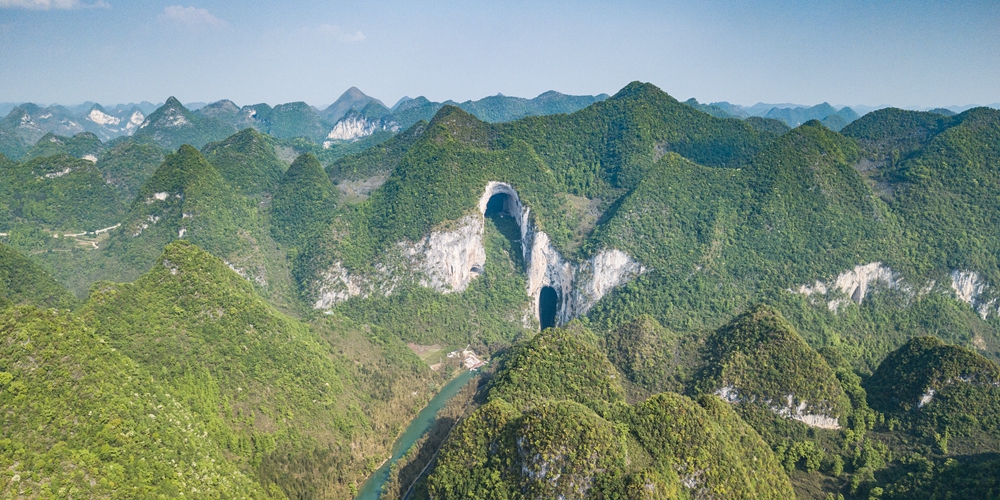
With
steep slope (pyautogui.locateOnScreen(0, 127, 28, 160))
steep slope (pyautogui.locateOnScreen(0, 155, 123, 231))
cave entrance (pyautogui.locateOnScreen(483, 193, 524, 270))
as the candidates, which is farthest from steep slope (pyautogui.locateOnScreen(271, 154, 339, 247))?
steep slope (pyautogui.locateOnScreen(0, 127, 28, 160))

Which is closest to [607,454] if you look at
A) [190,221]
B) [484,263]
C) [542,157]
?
[484,263]

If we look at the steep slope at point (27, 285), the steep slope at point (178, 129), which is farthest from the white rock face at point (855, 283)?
the steep slope at point (178, 129)

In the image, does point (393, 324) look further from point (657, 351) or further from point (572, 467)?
point (572, 467)

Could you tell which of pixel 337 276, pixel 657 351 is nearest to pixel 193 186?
pixel 337 276

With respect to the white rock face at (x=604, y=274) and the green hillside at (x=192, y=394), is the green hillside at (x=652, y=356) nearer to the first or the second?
the white rock face at (x=604, y=274)

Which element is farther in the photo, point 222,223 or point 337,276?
point 222,223

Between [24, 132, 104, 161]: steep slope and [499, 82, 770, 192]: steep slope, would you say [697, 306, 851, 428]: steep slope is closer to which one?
[499, 82, 770, 192]: steep slope
